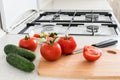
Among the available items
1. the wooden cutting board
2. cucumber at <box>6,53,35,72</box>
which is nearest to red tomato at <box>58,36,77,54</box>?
the wooden cutting board

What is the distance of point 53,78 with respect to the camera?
702mm

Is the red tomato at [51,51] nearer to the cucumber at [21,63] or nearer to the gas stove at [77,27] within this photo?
the cucumber at [21,63]

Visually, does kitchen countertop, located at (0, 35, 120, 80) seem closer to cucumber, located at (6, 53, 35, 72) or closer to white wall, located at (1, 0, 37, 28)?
cucumber, located at (6, 53, 35, 72)

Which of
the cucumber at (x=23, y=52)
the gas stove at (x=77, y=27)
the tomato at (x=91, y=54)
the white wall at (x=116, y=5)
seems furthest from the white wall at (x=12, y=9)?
the white wall at (x=116, y=5)

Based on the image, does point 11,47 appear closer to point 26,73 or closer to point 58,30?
point 26,73

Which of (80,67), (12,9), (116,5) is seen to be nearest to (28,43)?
(80,67)

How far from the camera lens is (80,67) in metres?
0.74

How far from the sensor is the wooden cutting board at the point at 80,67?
704mm

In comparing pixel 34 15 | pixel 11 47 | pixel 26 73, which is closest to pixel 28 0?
pixel 34 15

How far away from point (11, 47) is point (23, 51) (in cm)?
6

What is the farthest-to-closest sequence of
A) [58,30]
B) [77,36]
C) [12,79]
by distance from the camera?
1. [58,30]
2. [77,36]
3. [12,79]

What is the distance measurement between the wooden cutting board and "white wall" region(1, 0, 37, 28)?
43 centimetres

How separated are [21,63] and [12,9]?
0.58 m

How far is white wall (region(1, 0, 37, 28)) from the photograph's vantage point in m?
1.11
